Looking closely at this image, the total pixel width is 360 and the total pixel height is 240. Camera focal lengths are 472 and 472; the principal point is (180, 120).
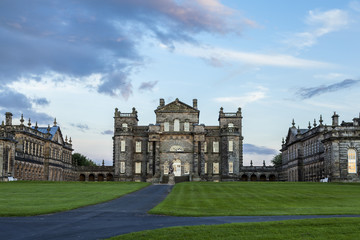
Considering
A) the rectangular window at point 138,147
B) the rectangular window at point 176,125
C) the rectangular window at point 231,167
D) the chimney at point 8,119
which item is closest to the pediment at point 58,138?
the chimney at point 8,119

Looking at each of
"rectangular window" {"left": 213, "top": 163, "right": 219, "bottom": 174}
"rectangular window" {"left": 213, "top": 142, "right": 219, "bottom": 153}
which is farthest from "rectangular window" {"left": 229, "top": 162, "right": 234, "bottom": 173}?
"rectangular window" {"left": 213, "top": 142, "right": 219, "bottom": 153}

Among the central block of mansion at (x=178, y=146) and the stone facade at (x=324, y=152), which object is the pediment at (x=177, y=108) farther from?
the stone facade at (x=324, y=152)

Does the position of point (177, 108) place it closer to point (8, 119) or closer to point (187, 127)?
point (187, 127)

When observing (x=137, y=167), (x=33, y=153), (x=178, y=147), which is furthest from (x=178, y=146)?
(x=33, y=153)

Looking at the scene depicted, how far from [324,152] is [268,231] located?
55153 millimetres

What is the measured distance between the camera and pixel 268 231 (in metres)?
19.1

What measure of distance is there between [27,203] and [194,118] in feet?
200

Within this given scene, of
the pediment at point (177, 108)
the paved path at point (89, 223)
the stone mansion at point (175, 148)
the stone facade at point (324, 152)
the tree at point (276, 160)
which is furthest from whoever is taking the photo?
the tree at point (276, 160)

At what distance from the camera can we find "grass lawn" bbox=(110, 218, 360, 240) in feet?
58.5

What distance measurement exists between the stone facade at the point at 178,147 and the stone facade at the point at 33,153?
1311 centimetres

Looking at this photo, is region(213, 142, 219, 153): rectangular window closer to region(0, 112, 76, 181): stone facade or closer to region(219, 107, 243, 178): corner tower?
region(219, 107, 243, 178): corner tower

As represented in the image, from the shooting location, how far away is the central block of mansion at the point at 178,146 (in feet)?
290

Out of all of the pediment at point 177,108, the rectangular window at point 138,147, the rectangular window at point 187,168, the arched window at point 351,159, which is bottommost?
the rectangular window at point 187,168

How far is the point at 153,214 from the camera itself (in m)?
26.5
